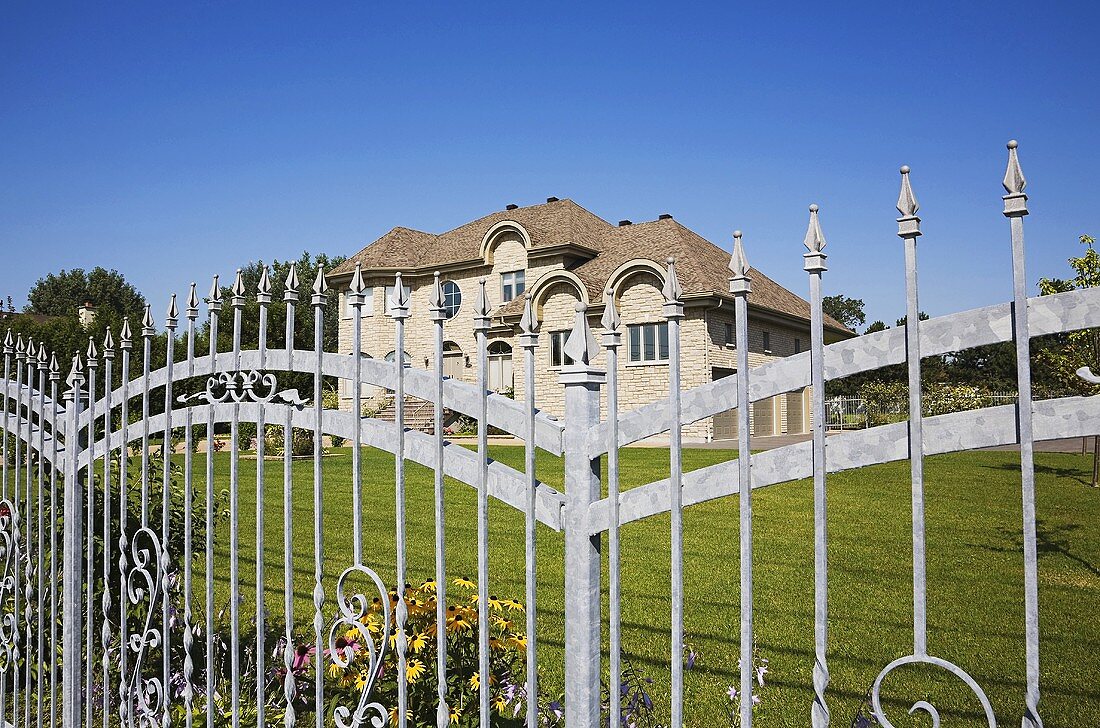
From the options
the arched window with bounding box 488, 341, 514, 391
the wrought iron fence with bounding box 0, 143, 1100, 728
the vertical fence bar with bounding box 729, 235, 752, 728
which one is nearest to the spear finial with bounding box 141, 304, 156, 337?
the wrought iron fence with bounding box 0, 143, 1100, 728

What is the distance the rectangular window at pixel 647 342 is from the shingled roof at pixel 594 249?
5.52 ft

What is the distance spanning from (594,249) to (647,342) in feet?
20.5

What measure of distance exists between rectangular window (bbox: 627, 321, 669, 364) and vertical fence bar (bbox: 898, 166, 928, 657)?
23929mm

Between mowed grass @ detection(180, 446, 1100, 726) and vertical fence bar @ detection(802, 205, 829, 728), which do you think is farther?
mowed grass @ detection(180, 446, 1100, 726)

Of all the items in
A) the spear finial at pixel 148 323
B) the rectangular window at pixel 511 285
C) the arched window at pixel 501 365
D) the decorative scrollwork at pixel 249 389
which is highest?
the rectangular window at pixel 511 285

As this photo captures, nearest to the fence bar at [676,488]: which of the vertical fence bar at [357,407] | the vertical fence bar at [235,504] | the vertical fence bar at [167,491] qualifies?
the vertical fence bar at [357,407]

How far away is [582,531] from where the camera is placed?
6.66 feet

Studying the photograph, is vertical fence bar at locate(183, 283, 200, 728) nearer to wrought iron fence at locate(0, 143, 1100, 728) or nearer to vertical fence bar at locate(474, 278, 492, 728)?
wrought iron fence at locate(0, 143, 1100, 728)

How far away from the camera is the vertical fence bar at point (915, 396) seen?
1513mm

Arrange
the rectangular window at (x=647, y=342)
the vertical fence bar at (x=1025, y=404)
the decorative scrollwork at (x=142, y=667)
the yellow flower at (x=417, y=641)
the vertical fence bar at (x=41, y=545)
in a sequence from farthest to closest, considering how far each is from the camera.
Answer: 1. the rectangular window at (x=647, y=342)
2. the vertical fence bar at (x=41, y=545)
3. the decorative scrollwork at (x=142, y=667)
4. the yellow flower at (x=417, y=641)
5. the vertical fence bar at (x=1025, y=404)

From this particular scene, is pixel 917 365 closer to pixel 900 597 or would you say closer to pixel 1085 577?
pixel 900 597

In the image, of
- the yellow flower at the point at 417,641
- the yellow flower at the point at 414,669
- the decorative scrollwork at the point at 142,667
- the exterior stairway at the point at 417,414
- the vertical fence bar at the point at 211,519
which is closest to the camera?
the yellow flower at the point at 414,669

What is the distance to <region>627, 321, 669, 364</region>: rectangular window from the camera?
84.5ft

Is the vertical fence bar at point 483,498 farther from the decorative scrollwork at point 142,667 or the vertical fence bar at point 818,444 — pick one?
the decorative scrollwork at point 142,667
